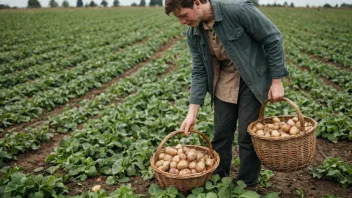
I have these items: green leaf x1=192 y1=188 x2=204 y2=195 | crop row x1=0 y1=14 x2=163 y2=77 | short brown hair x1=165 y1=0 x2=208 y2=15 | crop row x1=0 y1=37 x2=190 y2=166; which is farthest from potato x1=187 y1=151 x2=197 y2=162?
crop row x1=0 y1=14 x2=163 y2=77

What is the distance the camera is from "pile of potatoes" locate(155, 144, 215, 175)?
2.88 m

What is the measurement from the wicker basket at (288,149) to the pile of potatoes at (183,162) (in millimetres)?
565

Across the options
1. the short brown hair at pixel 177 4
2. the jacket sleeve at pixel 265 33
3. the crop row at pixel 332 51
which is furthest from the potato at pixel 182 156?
the crop row at pixel 332 51

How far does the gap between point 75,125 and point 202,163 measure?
3.30m

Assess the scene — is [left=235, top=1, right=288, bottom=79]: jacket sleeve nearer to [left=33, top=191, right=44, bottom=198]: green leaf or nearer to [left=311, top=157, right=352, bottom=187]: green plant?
[left=311, top=157, right=352, bottom=187]: green plant

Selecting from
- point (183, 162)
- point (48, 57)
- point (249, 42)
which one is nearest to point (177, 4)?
point (249, 42)

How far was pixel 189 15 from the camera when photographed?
2465mm

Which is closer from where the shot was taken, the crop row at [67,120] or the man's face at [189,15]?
the man's face at [189,15]

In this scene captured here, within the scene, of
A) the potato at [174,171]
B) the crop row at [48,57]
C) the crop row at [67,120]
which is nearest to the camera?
the potato at [174,171]

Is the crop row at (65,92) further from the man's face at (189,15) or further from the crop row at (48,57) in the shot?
the man's face at (189,15)

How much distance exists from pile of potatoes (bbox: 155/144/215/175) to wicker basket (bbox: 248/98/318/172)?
565 millimetres

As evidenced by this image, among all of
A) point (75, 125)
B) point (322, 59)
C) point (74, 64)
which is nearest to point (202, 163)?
point (75, 125)

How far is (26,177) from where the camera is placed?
10.6 feet

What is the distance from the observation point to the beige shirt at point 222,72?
9.18ft
